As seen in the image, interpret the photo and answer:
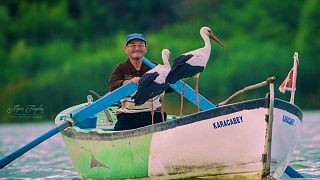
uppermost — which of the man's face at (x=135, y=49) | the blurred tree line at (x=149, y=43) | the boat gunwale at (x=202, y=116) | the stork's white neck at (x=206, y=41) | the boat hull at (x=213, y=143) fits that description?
the blurred tree line at (x=149, y=43)

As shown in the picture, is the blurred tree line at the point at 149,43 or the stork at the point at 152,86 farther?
the blurred tree line at the point at 149,43

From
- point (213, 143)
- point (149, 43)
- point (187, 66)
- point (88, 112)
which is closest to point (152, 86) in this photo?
point (187, 66)

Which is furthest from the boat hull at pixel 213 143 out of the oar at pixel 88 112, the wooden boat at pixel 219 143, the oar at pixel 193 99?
the oar at pixel 193 99

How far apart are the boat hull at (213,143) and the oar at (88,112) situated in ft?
2.33

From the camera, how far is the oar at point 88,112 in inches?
497

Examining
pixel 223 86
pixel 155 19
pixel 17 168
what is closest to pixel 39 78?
pixel 223 86

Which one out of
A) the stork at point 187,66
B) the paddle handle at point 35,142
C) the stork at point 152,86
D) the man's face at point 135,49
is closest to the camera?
the stork at point 187,66

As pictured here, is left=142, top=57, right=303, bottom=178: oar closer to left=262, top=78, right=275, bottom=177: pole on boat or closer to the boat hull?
the boat hull

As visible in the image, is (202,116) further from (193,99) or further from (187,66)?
(193,99)

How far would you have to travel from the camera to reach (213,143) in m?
11.4

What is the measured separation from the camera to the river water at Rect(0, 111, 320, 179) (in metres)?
15.0

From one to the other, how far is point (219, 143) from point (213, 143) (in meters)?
0.07

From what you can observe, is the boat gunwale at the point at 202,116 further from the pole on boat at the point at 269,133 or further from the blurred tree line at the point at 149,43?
the blurred tree line at the point at 149,43

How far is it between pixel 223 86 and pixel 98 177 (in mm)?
21080
